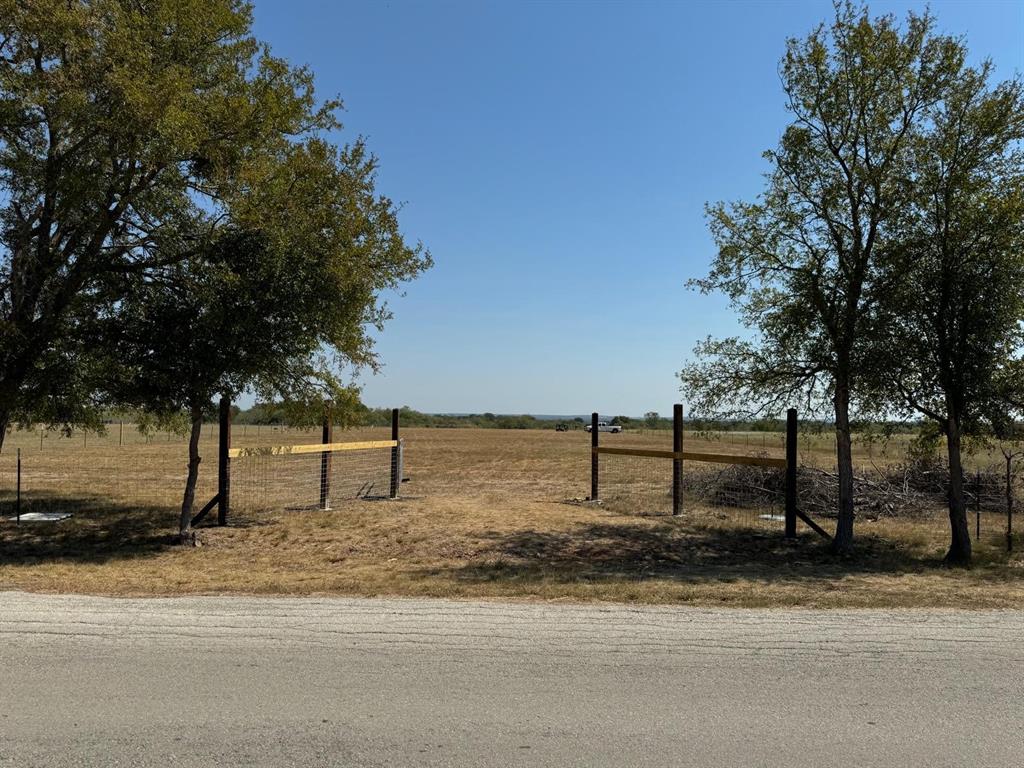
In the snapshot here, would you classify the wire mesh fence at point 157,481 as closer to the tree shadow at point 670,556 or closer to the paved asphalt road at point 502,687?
the tree shadow at point 670,556

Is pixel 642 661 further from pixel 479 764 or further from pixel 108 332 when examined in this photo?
pixel 108 332

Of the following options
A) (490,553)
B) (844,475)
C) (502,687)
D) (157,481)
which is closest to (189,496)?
(490,553)

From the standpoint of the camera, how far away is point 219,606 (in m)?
7.45

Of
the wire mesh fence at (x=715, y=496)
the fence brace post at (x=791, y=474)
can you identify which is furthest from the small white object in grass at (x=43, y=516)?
the fence brace post at (x=791, y=474)

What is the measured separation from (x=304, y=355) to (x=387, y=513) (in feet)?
12.6

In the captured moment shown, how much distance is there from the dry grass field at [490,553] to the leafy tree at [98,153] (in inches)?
121

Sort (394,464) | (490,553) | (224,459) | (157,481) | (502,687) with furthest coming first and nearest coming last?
(157,481) → (394,464) → (224,459) → (490,553) → (502,687)

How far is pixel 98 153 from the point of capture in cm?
1121

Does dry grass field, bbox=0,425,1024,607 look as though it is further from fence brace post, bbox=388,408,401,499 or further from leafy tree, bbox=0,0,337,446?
leafy tree, bbox=0,0,337,446

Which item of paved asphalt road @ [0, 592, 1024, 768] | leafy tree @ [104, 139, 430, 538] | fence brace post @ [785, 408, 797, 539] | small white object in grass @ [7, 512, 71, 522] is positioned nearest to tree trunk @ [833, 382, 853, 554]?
fence brace post @ [785, 408, 797, 539]

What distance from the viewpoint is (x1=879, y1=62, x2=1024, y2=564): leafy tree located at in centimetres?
1145

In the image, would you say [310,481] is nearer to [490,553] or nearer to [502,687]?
[490,553]

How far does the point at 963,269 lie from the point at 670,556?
6278mm

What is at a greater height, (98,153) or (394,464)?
(98,153)
